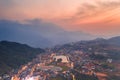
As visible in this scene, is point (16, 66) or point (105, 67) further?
point (16, 66)

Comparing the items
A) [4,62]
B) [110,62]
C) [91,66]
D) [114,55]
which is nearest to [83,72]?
[91,66]

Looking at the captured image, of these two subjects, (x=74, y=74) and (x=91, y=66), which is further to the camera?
(x=91, y=66)

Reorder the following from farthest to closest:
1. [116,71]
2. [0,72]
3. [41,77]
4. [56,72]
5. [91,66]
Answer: [0,72] < [91,66] < [116,71] < [56,72] < [41,77]

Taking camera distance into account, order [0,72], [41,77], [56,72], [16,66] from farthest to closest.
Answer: [16,66]
[0,72]
[56,72]
[41,77]

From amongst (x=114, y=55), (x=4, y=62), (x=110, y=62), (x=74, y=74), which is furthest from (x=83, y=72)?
(x=4, y=62)

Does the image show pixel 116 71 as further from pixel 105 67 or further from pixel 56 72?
pixel 56 72

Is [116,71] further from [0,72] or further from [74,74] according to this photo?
[0,72]

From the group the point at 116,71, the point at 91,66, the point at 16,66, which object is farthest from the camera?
the point at 16,66

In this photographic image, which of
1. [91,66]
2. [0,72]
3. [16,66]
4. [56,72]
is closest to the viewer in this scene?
[56,72]
